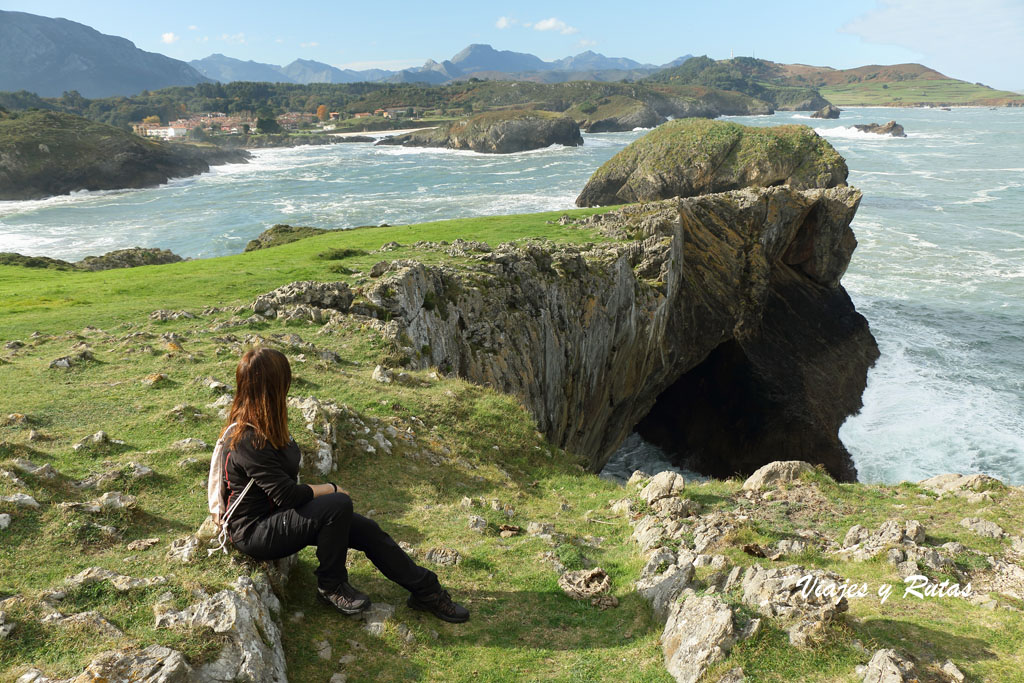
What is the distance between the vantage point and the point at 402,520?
9.45 meters

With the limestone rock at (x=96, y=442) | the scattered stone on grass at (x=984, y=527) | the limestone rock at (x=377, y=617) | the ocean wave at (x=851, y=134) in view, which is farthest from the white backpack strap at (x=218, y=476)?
the ocean wave at (x=851, y=134)

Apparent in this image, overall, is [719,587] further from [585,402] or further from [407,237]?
[407,237]

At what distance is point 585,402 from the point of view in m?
26.0

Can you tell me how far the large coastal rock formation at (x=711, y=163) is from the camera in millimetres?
70438

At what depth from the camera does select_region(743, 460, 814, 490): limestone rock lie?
12.0 metres

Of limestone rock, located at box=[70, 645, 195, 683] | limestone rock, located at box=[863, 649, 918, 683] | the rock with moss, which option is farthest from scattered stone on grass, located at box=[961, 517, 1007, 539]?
the rock with moss

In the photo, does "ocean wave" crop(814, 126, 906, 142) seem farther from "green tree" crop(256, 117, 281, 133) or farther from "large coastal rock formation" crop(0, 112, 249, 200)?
"green tree" crop(256, 117, 281, 133)

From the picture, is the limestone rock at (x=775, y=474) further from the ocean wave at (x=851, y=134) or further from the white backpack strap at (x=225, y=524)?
the ocean wave at (x=851, y=134)

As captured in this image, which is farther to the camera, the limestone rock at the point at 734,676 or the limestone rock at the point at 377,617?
the limestone rock at the point at 377,617

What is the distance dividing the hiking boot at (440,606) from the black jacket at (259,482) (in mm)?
1696

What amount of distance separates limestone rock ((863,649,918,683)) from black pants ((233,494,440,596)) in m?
4.43

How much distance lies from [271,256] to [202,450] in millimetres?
24527

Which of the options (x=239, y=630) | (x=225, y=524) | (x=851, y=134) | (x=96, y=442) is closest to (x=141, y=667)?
(x=239, y=630)

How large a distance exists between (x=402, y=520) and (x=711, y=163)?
74.5m
